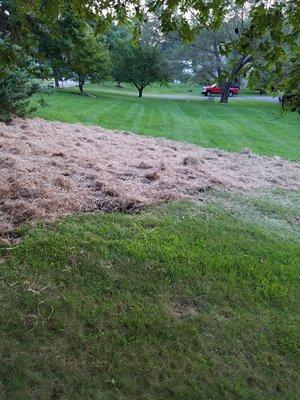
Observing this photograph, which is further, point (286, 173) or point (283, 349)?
point (286, 173)

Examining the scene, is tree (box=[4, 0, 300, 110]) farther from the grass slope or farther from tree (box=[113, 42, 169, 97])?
tree (box=[113, 42, 169, 97])

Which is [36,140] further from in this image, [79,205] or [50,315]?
[50,315]

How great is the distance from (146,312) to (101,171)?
338 cm

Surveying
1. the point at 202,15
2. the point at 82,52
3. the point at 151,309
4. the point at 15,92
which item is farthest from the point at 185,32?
the point at 15,92

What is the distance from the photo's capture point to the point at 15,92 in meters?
9.62

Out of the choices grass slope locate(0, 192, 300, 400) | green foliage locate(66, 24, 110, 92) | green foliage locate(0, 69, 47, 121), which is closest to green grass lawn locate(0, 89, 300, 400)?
grass slope locate(0, 192, 300, 400)

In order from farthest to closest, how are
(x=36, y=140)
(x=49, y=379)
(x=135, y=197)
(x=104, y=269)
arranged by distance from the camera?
(x=36, y=140)
(x=135, y=197)
(x=104, y=269)
(x=49, y=379)

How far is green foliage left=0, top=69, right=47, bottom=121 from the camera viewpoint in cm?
911

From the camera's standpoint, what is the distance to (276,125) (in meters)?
17.8

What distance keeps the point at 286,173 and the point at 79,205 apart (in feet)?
16.1

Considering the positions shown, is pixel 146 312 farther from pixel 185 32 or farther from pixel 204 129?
pixel 204 129

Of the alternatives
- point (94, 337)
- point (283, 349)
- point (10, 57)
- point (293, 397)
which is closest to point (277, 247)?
point (283, 349)

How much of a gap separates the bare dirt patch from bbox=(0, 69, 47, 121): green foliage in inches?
12.9

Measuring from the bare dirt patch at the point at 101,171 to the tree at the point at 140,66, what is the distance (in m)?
19.5
